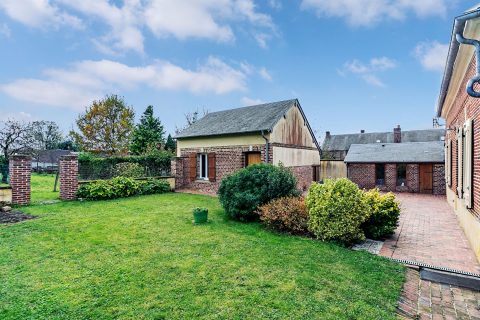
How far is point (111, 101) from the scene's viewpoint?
2948 cm

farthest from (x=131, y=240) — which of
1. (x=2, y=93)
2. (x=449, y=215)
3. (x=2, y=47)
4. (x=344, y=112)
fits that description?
(x=344, y=112)

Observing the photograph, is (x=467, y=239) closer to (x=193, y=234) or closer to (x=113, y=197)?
(x=193, y=234)

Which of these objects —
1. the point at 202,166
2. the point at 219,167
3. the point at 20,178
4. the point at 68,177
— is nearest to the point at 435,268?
the point at 219,167

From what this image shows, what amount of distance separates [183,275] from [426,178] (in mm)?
17645

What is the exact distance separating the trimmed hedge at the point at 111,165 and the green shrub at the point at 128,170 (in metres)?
0.12

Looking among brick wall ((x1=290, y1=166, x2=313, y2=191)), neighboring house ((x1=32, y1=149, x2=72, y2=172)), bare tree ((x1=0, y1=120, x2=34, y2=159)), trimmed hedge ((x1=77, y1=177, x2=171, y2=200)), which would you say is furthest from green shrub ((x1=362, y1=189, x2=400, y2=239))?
neighboring house ((x1=32, y1=149, x2=72, y2=172))

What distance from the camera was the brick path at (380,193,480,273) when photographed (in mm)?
4820

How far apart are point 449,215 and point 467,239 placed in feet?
12.2

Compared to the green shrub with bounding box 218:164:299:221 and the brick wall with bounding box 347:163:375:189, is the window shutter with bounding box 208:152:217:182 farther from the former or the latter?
the brick wall with bounding box 347:163:375:189

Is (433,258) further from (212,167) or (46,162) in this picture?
(46,162)

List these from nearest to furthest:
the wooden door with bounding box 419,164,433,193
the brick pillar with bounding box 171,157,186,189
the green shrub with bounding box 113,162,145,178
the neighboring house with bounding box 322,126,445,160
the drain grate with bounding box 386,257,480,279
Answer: the drain grate with bounding box 386,257,480,279
the green shrub with bounding box 113,162,145,178
the brick pillar with bounding box 171,157,186,189
the wooden door with bounding box 419,164,433,193
the neighboring house with bounding box 322,126,445,160

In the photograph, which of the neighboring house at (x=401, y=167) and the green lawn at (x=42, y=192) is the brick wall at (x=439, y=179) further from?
the green lawn at (x=42, y=192)

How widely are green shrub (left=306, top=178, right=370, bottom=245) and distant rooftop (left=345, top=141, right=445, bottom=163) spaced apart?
1330cm

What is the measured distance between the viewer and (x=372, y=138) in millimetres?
35812
